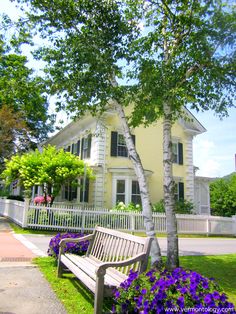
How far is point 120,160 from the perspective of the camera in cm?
1934

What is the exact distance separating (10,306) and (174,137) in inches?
744

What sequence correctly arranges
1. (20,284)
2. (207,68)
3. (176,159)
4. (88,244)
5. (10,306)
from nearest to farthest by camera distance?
(10,306), (20,284), (88,244), (207,68), (176,159)

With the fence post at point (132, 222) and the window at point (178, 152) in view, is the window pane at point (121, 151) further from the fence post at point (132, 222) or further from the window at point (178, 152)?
the fence post at point (132, 222)

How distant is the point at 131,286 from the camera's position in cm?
360

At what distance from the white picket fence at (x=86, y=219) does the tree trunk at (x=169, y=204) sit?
Result: 8.63m

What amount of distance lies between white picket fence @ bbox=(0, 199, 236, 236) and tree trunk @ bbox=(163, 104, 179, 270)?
8.63m

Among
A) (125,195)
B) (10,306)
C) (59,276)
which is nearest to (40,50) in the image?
(59,276)

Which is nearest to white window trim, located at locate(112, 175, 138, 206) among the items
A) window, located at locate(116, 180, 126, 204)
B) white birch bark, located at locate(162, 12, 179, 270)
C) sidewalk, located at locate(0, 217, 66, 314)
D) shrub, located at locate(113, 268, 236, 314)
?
window, located at locate(116, 180, 126, 204)

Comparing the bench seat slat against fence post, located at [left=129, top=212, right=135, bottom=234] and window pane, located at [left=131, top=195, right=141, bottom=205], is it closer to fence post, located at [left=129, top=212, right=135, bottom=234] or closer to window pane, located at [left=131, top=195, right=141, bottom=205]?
fence post, located at [left=129, top=212, right=135, bottom=234]

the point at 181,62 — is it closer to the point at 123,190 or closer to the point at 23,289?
the point at 23,289

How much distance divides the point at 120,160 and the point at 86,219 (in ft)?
18.0

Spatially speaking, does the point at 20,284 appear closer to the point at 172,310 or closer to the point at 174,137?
the point at 172,310

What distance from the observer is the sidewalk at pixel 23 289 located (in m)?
4.37

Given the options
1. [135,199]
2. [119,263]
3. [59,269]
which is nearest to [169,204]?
[59,269]
